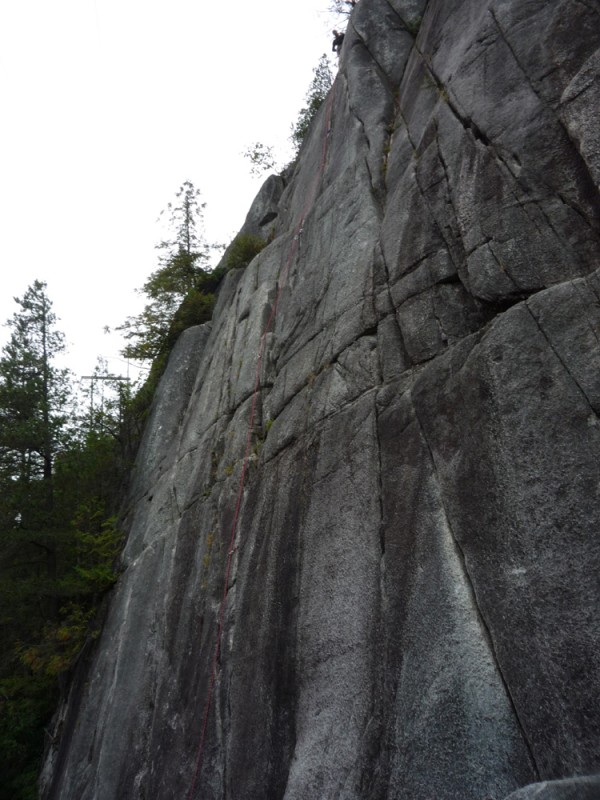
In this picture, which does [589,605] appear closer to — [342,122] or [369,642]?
[369,642]

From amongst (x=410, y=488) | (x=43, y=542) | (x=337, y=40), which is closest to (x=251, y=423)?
(x=410, y=488)

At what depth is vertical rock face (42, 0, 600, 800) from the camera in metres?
4.36

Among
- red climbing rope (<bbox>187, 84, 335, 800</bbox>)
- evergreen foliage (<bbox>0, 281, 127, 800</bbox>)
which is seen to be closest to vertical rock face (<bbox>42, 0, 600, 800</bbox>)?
red climbing rope (<bbox>187, 84, 335, 800</bbox>)

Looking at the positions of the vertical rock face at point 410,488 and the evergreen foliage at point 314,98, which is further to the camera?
the evergreen foliage at point 314,98

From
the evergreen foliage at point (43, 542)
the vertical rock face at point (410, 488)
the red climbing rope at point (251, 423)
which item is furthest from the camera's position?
the evergreen foliage at point (43, 542)

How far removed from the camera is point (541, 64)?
6613 mm

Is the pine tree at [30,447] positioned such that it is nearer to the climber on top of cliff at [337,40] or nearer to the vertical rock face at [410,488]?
the vertical rock face at [410,488]

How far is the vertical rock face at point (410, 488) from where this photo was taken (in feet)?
14.3

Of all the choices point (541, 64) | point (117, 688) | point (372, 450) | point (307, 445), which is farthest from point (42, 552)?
point (541, 64)

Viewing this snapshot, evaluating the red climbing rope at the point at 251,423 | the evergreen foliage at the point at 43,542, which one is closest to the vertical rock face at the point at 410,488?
the red climbing rope at the point at 251,423

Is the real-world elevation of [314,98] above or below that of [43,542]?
above

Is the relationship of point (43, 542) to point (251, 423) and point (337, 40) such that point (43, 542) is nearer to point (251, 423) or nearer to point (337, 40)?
point (251, 423)

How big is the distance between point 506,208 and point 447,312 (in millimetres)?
1198

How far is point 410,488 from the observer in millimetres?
5727
